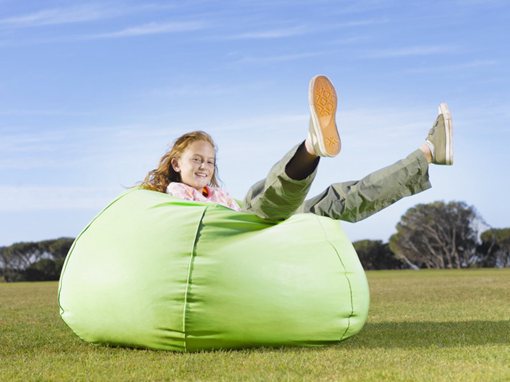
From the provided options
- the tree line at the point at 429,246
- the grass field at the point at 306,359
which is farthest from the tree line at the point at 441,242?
the grass field at the point at 306,359

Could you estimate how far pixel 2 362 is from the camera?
4016 millimetres

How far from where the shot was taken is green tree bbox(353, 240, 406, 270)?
1410 inches

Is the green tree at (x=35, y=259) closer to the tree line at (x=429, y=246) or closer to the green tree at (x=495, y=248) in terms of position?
the tree line at (x=429, y=246)

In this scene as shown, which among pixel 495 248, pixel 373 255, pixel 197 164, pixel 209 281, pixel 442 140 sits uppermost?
pixel 442 140

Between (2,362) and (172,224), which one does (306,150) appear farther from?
(2,362)

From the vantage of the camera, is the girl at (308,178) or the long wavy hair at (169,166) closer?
the girl at (308,178)

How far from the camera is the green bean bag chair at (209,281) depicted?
12.8 feet

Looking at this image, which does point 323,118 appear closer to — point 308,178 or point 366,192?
point 308,178

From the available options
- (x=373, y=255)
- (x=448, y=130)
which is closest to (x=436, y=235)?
(x=373, y=255)

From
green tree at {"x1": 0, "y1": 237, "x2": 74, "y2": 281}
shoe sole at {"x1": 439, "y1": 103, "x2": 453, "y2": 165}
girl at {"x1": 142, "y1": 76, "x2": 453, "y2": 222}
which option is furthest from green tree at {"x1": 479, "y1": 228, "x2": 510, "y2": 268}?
girl at {"x1": 142, "y1": 76, "x2": 453, "y2": 222}

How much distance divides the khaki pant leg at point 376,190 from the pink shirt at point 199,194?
0.62m

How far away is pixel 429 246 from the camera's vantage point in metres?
40.2

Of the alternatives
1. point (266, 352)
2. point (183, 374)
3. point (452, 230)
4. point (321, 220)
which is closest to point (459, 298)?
point (321, 220)

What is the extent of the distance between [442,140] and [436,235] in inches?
1463
